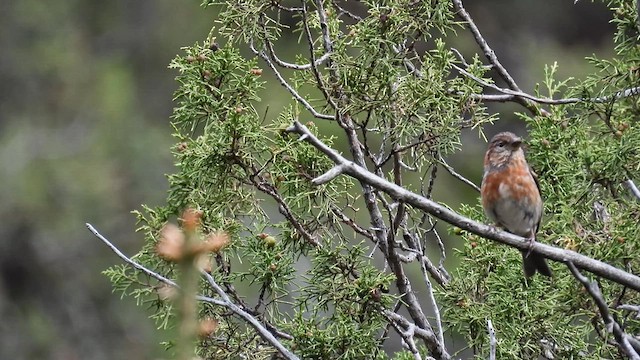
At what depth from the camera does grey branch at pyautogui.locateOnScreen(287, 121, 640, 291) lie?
2.53m

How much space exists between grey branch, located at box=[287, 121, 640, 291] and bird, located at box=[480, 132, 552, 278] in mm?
985

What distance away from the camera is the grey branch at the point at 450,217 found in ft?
8.29

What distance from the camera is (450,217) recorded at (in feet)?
8.45

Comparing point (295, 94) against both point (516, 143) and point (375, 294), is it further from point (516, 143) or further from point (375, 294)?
point (516, 143)

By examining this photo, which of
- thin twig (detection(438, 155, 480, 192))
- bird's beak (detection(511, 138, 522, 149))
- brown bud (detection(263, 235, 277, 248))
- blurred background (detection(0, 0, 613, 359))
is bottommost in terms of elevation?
brown bud (detection(263, 235, 277, 248))

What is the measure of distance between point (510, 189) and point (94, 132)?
9.02 metres

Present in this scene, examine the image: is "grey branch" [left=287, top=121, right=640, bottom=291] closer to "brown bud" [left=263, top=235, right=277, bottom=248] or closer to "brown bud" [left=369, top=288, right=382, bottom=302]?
"brown bud" [left=369, top=288, right=382, bottom=302]

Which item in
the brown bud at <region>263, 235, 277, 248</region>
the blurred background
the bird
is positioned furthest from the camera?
the blurred background

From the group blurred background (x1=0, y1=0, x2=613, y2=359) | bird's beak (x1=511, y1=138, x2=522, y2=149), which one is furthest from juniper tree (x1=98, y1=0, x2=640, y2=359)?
blurred background (x1=0, y1=0, x2=613, y2=359)

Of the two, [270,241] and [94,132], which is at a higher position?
[94,132]

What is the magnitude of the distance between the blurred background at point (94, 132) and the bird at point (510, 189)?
6149 mm

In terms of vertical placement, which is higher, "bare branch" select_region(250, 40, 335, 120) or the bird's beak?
"bare branch" select_region(250, 40, 335, 120)

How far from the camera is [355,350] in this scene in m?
3.29

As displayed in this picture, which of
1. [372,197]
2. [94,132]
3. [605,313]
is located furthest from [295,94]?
[94,132]
